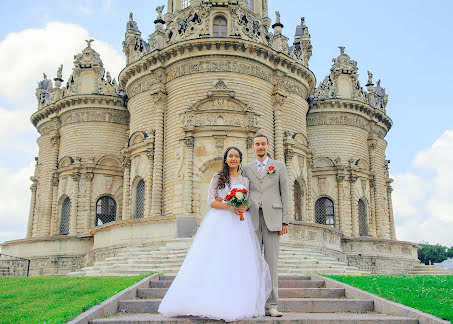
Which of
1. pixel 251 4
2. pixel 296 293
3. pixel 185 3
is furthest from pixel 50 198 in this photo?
pixel 296 293

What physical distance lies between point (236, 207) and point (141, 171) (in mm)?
23807

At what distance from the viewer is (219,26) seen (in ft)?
102

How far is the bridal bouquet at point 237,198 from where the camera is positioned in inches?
304

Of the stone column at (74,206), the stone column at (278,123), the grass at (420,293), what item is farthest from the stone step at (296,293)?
the stone column at (74,206)

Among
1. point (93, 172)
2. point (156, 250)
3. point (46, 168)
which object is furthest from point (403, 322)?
point (46, 168)

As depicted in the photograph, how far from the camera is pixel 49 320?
7395 mm

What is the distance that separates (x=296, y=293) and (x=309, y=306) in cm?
138

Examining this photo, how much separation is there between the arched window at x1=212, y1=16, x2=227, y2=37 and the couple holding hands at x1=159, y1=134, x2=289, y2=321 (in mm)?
23843

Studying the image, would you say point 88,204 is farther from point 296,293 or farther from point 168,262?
point 296,293

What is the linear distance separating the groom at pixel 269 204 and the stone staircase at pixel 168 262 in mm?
9736

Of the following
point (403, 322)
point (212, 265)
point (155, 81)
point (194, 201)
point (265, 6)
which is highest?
point (265, 6)

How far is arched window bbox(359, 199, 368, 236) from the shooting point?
38.0 metres

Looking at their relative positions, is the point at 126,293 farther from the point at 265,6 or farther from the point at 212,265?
the point at 265,6

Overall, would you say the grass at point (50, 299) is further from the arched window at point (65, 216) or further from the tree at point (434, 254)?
the tree at point (434, 254)
